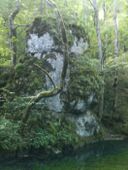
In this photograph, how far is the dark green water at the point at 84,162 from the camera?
684 inches

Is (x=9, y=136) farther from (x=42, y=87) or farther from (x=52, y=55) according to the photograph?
(x=52, y=55)

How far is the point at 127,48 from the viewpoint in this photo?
39969 millimetres

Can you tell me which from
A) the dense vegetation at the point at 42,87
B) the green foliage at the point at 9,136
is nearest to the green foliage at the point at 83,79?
the dense vegetation at the point at 42,87

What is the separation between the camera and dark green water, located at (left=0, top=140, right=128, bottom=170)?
684 inches

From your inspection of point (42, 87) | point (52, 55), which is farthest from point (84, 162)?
point (52, 55)

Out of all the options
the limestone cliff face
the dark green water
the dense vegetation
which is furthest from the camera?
the limestone cliff face

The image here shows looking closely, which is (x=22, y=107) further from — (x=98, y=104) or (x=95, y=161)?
(x=98, y=104)

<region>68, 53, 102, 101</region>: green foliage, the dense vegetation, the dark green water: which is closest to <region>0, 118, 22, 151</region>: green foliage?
the dense vegetation

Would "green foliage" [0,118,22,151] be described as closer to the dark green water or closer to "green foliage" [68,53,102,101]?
the dark green water

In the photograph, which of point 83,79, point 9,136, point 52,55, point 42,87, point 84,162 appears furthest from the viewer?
point 83,79

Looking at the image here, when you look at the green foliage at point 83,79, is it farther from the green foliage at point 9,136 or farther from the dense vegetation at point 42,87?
the green foliage at point 9,136

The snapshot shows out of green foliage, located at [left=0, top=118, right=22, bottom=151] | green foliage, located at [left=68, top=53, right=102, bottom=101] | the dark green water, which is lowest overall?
the dark green water

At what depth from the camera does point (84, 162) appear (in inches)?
738

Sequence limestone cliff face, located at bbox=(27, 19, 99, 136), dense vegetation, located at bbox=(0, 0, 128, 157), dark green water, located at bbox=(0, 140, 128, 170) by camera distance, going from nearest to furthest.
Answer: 1. dark green water, located at bbox=(0, 140, 128, 170)
2. dense vegetation, located at bbox=(0, 0, 128, 157)
3. limestone cliff face, located at bbox=(27, 19, 99, 136)
